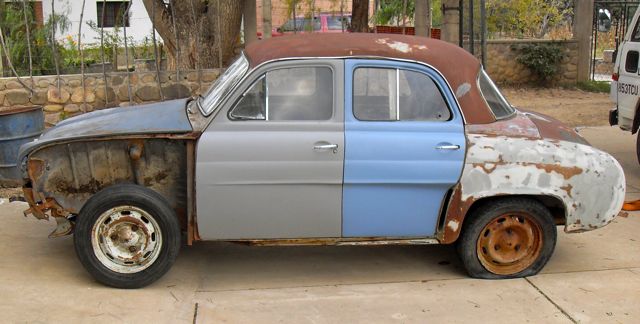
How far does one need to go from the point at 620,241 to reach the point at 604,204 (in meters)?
1.21

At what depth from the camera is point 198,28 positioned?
32.6ft

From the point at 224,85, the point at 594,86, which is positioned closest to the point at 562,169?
the point at 224,85

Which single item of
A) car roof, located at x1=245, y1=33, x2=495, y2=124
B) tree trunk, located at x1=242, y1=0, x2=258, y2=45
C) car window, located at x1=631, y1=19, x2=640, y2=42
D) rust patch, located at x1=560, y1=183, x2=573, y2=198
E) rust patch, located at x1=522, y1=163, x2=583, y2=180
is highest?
tree trunk, located at x1=242, y1=0, x2=258, y2=45

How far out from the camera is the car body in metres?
4.88

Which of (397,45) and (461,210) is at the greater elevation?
(397,45)

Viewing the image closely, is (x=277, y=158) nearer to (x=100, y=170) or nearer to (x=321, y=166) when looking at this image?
(x=321, y=166)

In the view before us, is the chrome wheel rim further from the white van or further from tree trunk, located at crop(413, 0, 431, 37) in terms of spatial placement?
tree trunk, located at crop(413, 0, 431, 37)

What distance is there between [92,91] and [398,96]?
5102mm

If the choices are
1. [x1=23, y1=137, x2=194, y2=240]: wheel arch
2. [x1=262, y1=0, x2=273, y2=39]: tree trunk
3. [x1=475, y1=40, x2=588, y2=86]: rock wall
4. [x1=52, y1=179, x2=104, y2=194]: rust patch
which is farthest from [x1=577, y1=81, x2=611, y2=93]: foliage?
[x1=52, y1=179, x2=104, y2=194]: rust patch

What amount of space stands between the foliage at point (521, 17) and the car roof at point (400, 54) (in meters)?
13.5

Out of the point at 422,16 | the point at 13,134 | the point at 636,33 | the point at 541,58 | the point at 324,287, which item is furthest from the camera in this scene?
the point at 541,58

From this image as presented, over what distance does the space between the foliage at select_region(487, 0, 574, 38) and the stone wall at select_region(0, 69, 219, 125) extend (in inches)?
433

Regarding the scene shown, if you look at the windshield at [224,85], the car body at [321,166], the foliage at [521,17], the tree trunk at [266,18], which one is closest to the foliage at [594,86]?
the foliage at [521,17]

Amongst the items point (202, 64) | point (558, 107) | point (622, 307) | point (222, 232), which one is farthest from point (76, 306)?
point (558, 107)
